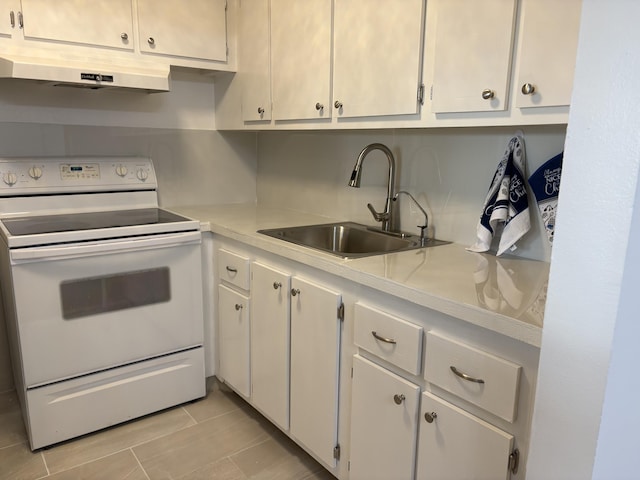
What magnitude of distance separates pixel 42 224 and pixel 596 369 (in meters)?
2.12

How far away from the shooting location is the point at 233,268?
2.16 meters

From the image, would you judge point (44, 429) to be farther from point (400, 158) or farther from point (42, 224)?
point (400, 158)

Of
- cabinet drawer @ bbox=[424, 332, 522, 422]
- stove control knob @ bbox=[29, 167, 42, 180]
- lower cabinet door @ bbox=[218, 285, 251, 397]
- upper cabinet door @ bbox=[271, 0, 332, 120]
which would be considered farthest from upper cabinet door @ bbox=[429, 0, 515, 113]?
stove control knob @ bbox=[29, 167, 42, 180]

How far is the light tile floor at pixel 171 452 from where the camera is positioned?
1.88 metres

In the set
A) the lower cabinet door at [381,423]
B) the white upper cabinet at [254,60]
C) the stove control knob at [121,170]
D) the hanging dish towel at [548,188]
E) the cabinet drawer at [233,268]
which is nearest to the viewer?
the lower cabinet door at [381,423]

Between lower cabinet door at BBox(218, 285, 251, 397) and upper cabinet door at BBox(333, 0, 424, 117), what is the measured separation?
3.09 feet

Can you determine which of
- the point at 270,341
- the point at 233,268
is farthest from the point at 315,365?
the point at 233,268

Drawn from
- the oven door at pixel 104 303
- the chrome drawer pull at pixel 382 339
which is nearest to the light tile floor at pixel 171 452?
the oven door at pixel 104 303

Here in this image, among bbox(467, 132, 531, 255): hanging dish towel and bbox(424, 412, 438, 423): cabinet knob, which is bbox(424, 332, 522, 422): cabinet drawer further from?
bbox(467, 132, 531, 255): hanging dish towel

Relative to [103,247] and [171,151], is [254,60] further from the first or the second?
Answer: [103,247]

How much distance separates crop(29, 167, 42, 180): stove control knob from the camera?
229cm

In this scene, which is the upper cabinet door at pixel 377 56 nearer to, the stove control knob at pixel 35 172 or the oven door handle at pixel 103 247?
the oven door handle at pixel 103 247

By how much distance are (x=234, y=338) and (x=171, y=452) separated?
529 mm

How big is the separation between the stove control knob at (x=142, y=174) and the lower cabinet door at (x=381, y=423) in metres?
1.65
